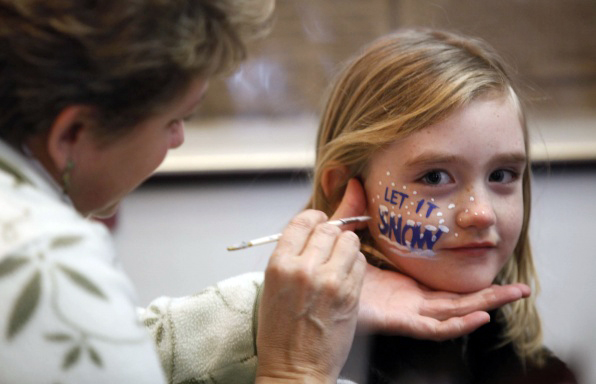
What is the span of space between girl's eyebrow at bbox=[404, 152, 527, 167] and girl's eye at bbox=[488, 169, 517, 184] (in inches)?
0.9

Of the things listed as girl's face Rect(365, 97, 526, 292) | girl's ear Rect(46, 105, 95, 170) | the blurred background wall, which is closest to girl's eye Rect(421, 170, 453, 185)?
girl's face Rect(365, 97, 526, 292)

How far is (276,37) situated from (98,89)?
1324 mm

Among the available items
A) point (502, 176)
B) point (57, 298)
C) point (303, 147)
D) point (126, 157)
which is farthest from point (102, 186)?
point (303, 147)

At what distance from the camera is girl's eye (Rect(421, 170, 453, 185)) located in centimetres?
106

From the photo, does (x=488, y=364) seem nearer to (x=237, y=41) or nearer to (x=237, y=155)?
(x=237, y=41)

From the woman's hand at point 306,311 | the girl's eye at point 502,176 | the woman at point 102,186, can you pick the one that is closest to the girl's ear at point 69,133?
the woman at point 102,186

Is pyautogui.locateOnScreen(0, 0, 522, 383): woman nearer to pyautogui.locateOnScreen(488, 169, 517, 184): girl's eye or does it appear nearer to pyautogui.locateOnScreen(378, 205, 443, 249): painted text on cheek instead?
pyautogui.locateOnScreen(378, 205, 443, 249): painted text on cheek

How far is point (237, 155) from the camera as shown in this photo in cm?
201

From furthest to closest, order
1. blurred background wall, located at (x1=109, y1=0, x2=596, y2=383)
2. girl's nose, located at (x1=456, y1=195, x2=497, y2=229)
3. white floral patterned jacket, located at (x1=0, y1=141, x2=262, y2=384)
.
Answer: blurred background wall, located at (x1=109, y1=0, x2=596, y2=383) → girl's nose, located at (x1=456, y1=195, x2=497, y2=229) → white floral patterned jacket, located at (x1=0, y1=141, x2=262, y2=384)

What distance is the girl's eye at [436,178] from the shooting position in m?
1.06

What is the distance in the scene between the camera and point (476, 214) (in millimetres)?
1029

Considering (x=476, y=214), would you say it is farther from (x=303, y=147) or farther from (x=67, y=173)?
(x=303, y=147)

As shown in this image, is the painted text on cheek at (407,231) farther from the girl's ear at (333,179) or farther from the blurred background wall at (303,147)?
the blurred background wall at (303,147)

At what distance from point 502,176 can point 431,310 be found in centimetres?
23
